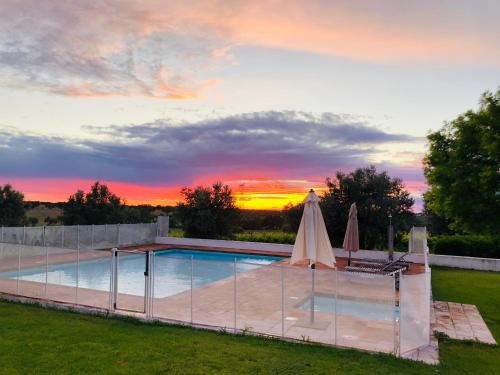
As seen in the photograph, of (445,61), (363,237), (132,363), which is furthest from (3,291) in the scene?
(363,237)

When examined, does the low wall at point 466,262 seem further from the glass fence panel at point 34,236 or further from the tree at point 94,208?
the tree at point 94,208

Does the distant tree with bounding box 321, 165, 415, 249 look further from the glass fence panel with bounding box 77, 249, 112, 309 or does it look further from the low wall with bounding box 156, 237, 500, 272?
the glass fence panel with bounding box 77, 249, 112, 309

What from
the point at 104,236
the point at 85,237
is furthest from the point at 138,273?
the point at 104,236

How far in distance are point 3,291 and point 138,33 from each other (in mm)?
9319

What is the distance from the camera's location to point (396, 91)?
15742mm

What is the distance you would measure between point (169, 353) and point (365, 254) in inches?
603

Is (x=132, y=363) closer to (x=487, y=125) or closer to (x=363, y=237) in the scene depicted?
(x=487, y=125)

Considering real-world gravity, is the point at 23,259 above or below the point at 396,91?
below

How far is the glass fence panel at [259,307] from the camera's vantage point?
8328 mm

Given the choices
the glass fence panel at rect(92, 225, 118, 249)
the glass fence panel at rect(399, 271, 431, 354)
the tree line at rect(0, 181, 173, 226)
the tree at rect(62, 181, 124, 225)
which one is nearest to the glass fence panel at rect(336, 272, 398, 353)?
the glass fence panel at rect(399, 271, 431, 354)

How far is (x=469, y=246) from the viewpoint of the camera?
19844 millimetres

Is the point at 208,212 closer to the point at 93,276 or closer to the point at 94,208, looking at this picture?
the point at 94,208

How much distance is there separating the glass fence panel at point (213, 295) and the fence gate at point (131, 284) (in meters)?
1.12

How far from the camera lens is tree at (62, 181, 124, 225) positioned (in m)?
30.2
